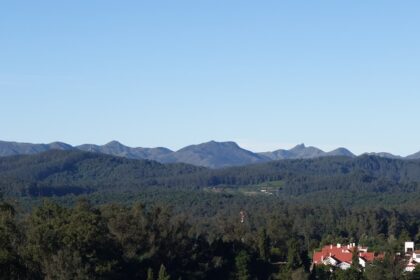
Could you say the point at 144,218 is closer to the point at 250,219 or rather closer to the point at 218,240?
the point at 218,240

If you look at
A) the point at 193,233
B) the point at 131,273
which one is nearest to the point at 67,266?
the point at 131,273

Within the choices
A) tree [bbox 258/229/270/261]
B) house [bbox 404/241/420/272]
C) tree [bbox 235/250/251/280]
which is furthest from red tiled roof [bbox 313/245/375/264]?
tree [bbox 235/250/251/280]

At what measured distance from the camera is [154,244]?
168 feet

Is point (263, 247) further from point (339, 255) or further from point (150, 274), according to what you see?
point (150, 274)

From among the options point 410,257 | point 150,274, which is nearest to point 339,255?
point 410,257

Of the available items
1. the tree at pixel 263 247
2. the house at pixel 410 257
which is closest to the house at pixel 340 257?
the house at pixel 410 257

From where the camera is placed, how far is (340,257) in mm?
69062

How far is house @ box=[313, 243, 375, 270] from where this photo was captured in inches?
2608

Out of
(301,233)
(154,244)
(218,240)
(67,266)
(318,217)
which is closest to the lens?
(67,266)

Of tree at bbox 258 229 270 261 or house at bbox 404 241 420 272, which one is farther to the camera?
house at bbox 404 241 420 272

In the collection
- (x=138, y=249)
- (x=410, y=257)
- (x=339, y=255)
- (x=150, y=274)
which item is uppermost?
(x=138, y=249)

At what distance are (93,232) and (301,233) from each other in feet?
191

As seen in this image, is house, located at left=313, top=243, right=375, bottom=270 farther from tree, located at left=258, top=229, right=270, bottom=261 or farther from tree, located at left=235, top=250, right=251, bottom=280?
tree, located at left=235, top=250, right=251, bottom=280

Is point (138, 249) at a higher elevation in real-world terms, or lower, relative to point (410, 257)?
higher
